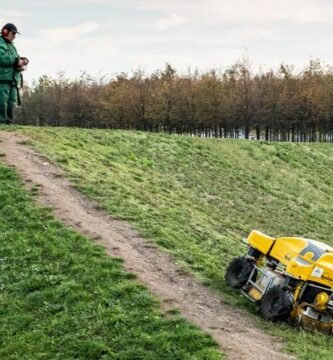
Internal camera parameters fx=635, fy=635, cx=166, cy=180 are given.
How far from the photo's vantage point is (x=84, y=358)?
8.68 m

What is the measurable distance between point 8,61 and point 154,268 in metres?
9.31

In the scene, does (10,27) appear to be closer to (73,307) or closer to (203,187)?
(203,187)

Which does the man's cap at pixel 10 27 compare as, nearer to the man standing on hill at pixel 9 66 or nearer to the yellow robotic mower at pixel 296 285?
the man standing on hill at pixel 9 66

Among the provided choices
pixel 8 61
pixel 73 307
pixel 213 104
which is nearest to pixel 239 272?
Answer: pixel 73 307

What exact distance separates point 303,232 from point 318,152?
13.0m

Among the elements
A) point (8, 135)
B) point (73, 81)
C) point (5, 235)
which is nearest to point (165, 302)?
point (5, 235)

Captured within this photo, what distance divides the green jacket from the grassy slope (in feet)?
6.72

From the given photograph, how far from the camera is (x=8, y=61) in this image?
18094 millimetres

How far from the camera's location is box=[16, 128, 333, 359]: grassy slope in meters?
13.9

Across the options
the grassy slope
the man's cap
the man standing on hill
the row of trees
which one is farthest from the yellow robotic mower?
the row of trees

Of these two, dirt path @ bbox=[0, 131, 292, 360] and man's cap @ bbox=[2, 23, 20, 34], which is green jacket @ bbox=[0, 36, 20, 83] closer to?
man's cap @ bbox=[2, 23, 20, 34]

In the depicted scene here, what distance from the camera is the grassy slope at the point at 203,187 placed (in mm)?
13917

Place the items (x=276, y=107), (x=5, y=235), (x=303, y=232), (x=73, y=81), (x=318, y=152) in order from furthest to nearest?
(x=73, y=81)
(x=276, y=107)
(x=318, y=152)
(x=303, y=232)
(x=5, y=235)

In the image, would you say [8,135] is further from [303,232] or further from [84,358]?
[84,358]
